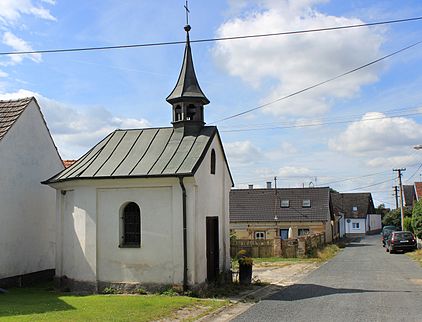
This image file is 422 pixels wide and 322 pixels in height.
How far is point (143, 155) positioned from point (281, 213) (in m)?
35.6

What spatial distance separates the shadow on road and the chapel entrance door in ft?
7.65

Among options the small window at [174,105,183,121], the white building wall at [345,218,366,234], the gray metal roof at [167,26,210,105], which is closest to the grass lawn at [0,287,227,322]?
the small window at [174,105,183,121]

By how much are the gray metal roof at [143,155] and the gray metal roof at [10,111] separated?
250 centimetres

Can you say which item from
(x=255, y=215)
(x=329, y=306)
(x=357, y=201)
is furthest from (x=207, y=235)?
(x=357, y=201)

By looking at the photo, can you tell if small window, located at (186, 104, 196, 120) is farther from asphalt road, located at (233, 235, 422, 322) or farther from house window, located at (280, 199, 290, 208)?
house window, located at (280, 199, 290, 208)

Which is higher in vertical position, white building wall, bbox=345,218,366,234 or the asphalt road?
white building wall, bbox=345,218,366,234

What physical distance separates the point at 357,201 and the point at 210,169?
75429 mm

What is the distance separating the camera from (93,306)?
43.4ft

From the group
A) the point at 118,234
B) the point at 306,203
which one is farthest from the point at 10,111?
the point at 306,203

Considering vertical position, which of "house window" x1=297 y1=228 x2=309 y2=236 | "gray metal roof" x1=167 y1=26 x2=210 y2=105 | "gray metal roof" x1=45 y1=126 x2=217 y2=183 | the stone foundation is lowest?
the stone foundation

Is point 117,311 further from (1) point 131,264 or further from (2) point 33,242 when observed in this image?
(2) point 33,242

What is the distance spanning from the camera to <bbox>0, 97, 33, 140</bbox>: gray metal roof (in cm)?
1836

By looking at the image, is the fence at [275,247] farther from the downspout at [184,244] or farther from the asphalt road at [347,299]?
the downspout at [184,244]

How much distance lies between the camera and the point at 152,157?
1738cm
